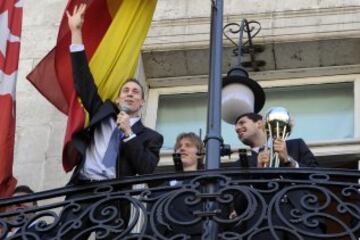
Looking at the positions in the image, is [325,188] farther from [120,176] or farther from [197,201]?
[120,176]

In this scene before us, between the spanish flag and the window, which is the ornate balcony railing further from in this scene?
the window

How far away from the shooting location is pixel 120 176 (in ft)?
26.7

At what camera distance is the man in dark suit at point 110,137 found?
26.5ft

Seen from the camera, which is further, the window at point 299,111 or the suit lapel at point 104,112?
the window at point 299,111

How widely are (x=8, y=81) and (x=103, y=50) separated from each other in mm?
743

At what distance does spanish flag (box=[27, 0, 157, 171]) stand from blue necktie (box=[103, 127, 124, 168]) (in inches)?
23.8

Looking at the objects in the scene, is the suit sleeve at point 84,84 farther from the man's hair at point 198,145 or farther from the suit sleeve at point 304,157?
the suit sleeve at point 304,157

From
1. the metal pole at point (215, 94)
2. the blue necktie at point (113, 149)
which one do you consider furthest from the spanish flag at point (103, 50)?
the metal pole at point (215, 94)

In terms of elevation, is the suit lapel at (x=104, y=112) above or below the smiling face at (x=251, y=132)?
above

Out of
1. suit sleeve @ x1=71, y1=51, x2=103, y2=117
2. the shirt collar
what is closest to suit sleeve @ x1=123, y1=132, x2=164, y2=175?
the shirt collar

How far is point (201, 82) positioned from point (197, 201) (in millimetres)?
3769

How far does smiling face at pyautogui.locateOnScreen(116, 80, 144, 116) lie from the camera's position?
8398 millimetres

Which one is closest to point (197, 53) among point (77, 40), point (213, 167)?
point (77, 40)

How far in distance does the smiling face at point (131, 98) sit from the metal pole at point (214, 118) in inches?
23.8
